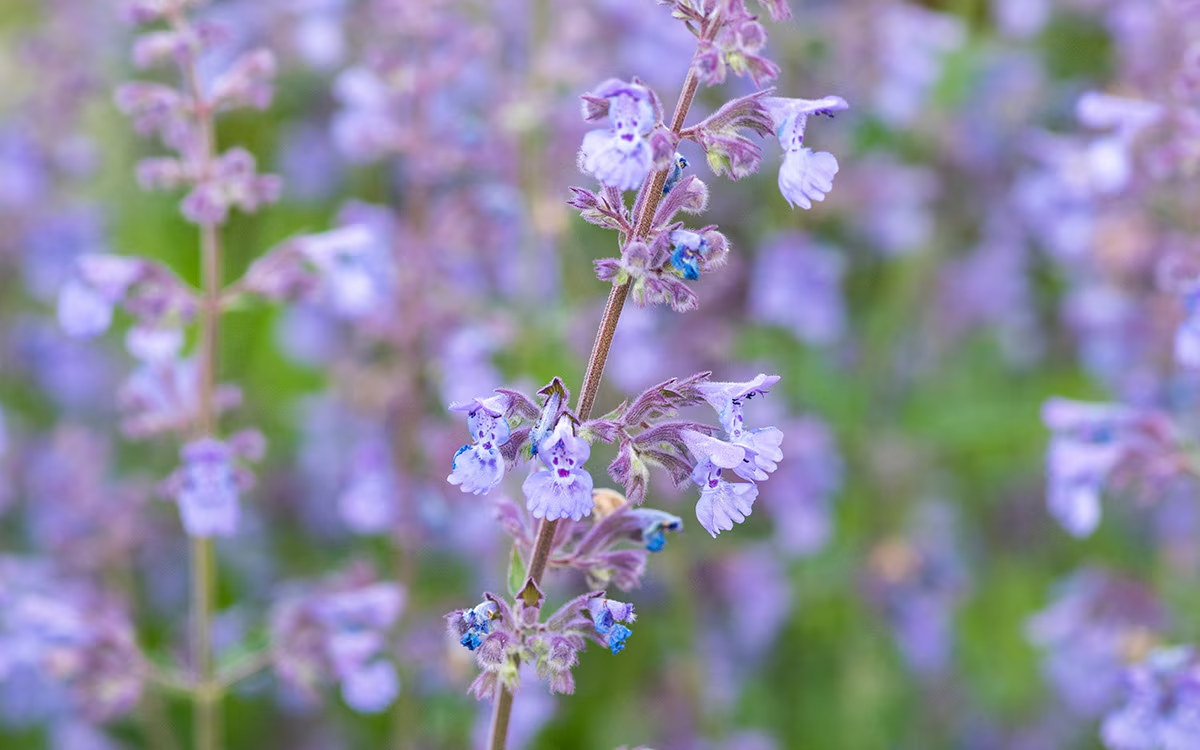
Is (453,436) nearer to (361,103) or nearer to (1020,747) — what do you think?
(361,103)

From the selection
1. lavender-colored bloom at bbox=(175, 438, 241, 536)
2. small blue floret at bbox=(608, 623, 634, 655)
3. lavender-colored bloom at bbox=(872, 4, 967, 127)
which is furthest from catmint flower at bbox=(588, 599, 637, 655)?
lavender-colored bloom at bbox=(872, 4, 967, 127)

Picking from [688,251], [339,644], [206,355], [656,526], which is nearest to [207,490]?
[206,355]

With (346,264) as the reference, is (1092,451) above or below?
below

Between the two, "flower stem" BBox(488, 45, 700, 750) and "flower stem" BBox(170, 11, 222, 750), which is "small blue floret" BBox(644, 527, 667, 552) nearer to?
"flower stem" BBox(488, 45, 700, 750)

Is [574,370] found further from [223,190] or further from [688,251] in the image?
[688,251]

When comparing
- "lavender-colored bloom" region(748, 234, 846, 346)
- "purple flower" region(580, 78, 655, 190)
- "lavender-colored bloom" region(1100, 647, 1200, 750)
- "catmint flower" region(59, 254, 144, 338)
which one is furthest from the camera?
"lavender-colored bloom" region(748, 234, 846, 346)

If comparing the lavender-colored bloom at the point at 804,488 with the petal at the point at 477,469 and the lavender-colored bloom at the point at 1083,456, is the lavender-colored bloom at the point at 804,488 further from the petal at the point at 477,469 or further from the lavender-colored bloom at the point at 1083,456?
the petal at the point at 477,469

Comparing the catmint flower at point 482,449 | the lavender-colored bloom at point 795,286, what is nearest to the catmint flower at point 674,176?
the catmint flower at point 482,449
